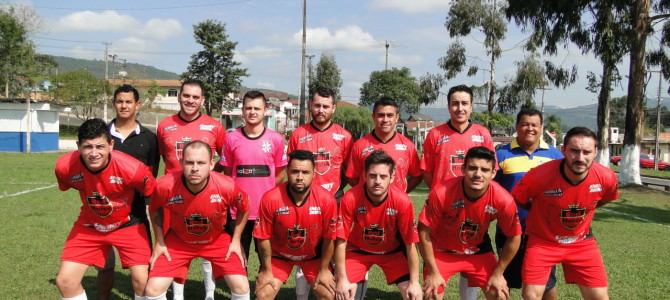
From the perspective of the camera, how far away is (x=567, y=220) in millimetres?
4492

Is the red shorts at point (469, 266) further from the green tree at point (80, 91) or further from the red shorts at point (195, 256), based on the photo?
the green tree at point (80, 91)

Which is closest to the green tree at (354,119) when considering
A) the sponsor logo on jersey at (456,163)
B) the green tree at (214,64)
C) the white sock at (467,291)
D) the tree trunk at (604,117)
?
the green tree at (214,64)

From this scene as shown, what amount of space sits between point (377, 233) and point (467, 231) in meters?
0.77

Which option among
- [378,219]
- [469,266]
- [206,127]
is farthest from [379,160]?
[206,127]

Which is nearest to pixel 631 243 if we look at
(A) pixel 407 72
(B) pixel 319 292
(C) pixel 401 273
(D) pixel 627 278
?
(D) pixel 627 278

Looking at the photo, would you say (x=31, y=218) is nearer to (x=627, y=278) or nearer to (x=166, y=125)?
(x=166, y=125)

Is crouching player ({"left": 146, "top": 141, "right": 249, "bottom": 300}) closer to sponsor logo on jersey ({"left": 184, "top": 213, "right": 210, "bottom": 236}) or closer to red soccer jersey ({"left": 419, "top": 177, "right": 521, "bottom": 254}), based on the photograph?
sponsor logo on jersey ({"left": 184, "top": 213, "right": 210, "bottom": 236})

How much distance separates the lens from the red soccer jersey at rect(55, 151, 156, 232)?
15.3 feet

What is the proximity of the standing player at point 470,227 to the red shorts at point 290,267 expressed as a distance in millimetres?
967

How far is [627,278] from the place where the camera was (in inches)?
263

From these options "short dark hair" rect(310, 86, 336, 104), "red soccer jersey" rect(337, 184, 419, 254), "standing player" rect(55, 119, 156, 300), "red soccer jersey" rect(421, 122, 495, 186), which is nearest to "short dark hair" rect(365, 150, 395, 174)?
"red soccer jersey" rect(337, 184, 419, 254)

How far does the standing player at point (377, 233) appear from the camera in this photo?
4523mm

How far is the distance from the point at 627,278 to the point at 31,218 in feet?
32.9

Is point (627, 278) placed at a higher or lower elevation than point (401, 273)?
lower
